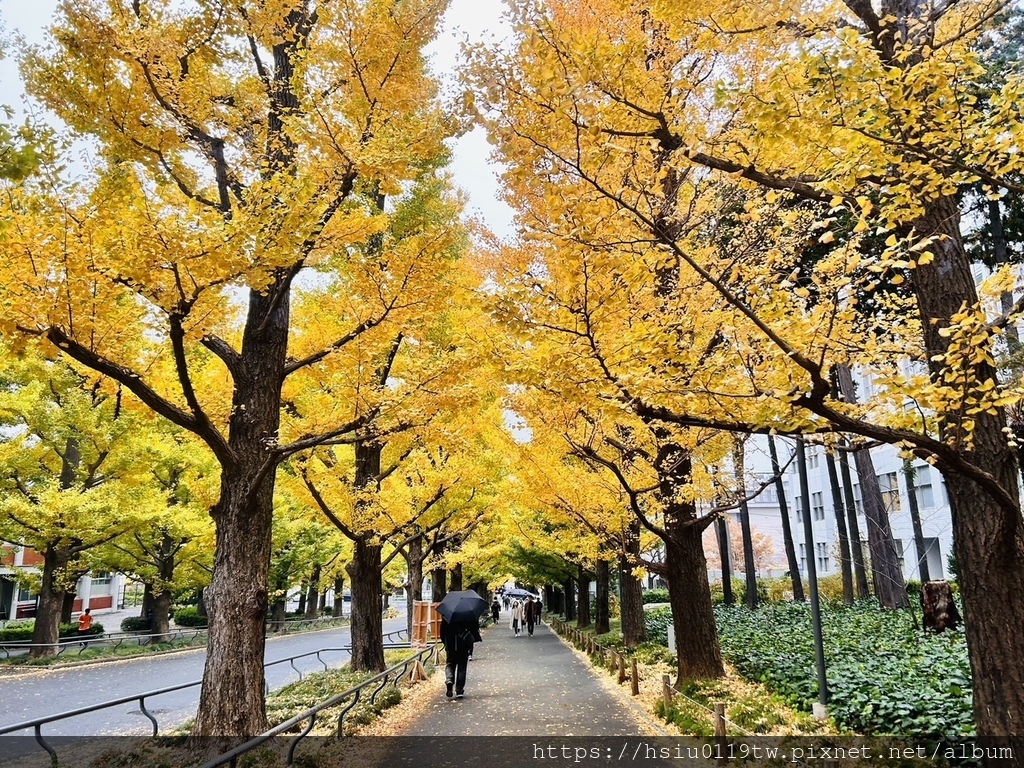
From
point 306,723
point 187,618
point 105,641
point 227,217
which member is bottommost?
point 187,618

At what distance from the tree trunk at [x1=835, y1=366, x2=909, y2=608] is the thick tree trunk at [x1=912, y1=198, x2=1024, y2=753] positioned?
1346 cm

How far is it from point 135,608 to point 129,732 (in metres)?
48.0

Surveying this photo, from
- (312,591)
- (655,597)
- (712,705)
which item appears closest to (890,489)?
(655,597)

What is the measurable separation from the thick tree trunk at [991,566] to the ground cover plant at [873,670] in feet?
4.52

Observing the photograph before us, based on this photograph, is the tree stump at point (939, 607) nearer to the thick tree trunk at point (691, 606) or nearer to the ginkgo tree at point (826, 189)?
the thick tree trunk at point (691, 606)

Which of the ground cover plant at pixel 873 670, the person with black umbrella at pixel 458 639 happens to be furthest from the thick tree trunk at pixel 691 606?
the person with black umbrella at pixel 458 639

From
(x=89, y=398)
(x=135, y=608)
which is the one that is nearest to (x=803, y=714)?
(x=89, y=398)

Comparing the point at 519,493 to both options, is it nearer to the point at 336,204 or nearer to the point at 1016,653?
the point at 336,204

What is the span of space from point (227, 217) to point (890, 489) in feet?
102

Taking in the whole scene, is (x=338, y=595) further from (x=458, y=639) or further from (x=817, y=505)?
(x=458, y=639)

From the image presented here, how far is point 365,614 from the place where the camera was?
12.0m

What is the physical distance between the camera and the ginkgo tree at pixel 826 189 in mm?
3740

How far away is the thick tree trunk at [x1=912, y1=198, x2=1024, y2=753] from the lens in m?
4.10

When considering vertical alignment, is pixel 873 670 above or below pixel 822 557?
below
